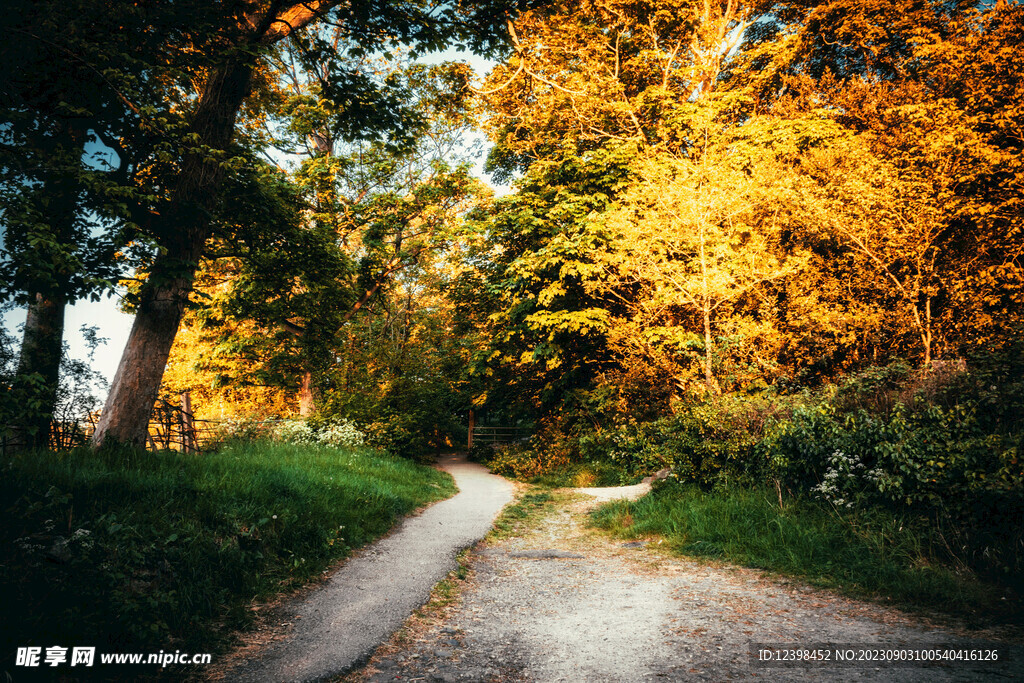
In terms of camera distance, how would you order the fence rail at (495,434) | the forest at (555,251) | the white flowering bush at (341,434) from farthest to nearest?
the fence rail at (495,434), the white flowering bush at (341,434), the forest at (555,251)

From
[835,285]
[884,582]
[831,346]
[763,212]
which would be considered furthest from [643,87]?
[884,582]

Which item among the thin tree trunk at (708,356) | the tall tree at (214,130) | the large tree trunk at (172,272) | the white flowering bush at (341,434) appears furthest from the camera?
the white flowering bush at (341,434)

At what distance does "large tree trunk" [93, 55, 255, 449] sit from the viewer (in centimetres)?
732

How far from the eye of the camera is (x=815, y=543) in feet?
19.5

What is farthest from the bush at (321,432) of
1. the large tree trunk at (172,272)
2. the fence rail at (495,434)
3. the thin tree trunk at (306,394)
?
the fence rail at (495,434)

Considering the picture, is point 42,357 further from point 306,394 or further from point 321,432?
point 306,394

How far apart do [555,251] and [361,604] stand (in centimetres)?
1273

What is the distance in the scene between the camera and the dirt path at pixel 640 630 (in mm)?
3432

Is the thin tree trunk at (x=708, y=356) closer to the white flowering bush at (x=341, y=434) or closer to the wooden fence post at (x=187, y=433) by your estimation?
the white flowering bush at (x=341, y=434)

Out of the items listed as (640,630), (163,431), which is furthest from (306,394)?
(640,630)

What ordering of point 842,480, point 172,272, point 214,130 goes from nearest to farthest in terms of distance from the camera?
point 842,480, point 172,272, point 214,130

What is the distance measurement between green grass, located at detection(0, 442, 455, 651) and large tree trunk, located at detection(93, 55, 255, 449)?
74.3 inches

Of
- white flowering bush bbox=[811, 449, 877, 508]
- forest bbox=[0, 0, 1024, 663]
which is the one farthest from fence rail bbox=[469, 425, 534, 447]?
white flowering bush bbox=[811, 449, 877, 508]

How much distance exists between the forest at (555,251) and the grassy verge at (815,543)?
87mm
